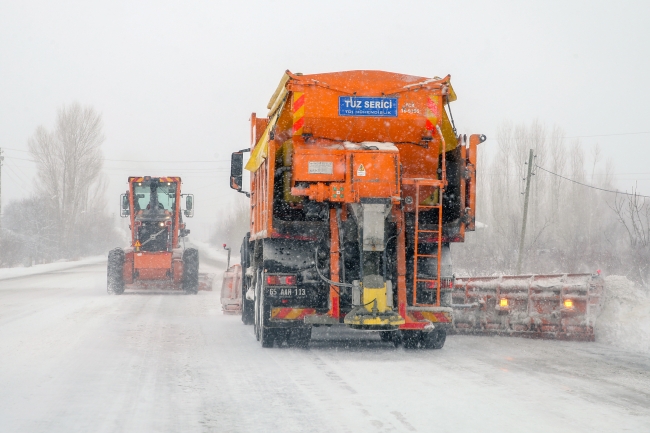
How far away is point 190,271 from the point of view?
22.0m

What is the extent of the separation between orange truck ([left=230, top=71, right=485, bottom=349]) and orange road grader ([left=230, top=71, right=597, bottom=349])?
0.5 inches

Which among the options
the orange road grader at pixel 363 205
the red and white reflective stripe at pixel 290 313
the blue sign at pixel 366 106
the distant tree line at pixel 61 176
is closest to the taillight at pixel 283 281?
the orange road grader at pixel 363 205

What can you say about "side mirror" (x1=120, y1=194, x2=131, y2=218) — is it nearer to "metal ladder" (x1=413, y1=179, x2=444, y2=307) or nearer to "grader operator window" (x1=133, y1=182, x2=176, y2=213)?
"grader operator window" (x1=133, y1=182, x2=176, y2=213)

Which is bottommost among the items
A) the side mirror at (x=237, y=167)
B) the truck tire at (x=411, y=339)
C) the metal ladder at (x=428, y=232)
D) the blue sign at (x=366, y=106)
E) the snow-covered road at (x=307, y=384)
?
the snow-covered road at (x=307, y=384)

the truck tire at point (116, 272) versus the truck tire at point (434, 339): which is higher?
the truck tire at point (116, 272)

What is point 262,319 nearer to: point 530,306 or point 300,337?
point 300,337

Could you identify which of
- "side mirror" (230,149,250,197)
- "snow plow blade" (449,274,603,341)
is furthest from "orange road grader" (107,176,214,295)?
"snow plow blade" (449,274,603,341)

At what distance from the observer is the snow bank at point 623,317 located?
10.6m

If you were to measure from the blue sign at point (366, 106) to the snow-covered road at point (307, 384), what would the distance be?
2969 mm

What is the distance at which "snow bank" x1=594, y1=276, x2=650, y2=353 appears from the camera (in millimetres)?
10609

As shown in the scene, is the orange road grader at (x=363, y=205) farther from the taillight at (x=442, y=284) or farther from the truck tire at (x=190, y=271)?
the truck tire at (x=190, y=271)

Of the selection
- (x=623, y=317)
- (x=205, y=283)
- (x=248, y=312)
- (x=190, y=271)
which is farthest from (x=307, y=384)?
(x=205, y=283)

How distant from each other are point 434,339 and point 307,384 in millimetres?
3098

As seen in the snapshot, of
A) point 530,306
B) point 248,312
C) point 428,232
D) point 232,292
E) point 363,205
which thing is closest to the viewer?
point 363,205
